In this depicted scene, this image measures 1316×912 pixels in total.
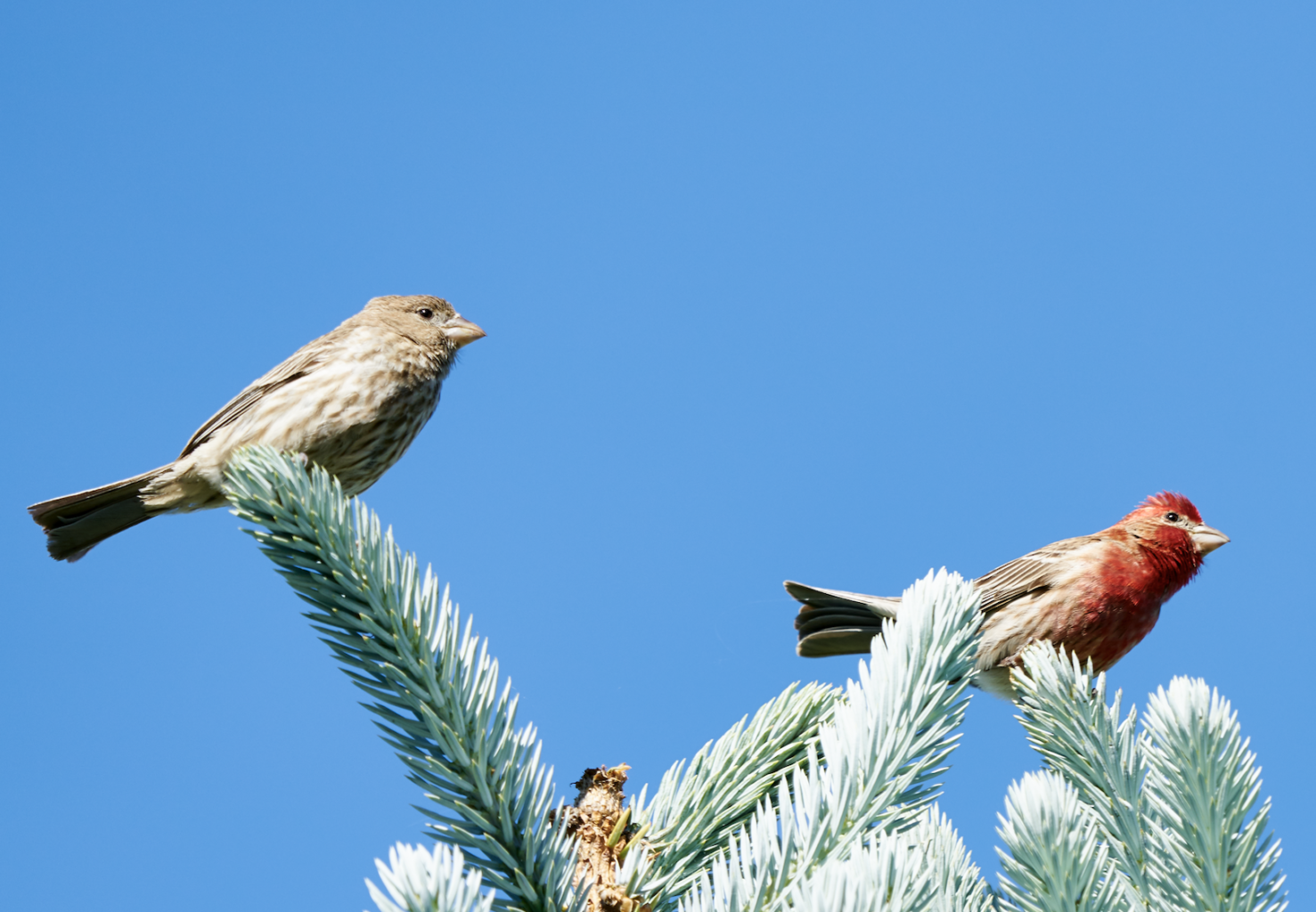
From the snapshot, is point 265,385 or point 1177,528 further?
point 1177,528

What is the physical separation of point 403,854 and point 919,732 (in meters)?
0.91

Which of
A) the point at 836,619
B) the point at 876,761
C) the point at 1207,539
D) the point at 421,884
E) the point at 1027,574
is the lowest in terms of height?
the point at 421,884

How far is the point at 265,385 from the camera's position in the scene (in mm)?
5465

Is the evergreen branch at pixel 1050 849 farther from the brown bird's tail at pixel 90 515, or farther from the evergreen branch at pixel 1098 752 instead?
the brown bird's tail at pixel 90 515

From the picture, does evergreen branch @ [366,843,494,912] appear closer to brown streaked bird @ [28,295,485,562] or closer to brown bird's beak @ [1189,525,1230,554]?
brown streaked bird @ [28,295,485,562]

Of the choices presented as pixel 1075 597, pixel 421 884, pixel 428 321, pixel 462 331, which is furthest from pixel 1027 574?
pixel 421 884

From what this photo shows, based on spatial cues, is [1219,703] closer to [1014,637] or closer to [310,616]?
[310,616]

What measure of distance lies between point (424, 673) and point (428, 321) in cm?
449

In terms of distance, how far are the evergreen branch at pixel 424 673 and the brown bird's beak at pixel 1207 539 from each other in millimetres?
5237

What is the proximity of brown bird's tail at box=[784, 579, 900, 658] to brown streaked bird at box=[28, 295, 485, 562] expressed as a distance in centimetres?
224

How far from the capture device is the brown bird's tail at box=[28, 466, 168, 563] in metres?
5.33

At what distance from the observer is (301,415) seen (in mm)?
5043

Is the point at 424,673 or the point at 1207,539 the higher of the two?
the point at 1207,539

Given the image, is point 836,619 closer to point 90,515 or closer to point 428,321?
point 428,321
